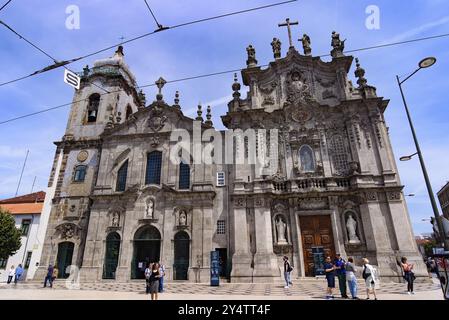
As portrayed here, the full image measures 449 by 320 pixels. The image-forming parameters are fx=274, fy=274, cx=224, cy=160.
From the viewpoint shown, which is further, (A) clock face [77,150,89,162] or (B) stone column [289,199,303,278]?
(A) clock face [77,150,89,162]

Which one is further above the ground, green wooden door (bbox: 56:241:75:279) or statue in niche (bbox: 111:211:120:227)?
statue in niche (bbox: 111:211:120:227)

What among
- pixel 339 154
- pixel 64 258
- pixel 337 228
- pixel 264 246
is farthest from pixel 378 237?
pixel 64 258

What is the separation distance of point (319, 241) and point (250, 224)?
484cm

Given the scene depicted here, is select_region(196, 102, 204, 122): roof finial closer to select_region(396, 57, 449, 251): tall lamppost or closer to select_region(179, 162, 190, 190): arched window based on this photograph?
select_region(179, 162, 190, 190): arched window

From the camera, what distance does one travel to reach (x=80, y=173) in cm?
2447

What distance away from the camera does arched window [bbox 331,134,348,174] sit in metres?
20.6

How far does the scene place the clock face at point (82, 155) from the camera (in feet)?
82.0

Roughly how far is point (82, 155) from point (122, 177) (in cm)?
486

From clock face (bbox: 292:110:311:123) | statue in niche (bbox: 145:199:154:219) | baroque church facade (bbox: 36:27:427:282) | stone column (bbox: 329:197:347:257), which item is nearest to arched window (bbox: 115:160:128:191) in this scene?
baroque church facade (bbox: 36:27:427:282)

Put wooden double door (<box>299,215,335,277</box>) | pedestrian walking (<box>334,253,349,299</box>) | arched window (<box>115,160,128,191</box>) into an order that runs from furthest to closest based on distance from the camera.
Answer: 1. arched window (<box>115,160,128,191</box>)
2. wooden double door (<box>299,215,335,277</box>)
3. pedestrian walking (<box>334,253,349,299</box>)

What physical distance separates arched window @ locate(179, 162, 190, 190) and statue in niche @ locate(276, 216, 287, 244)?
7.66m

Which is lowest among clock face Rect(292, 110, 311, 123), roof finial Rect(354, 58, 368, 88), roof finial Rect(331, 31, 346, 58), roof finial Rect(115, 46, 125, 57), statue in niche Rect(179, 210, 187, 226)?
statue in niche Rect(179, 210, 187, 226)

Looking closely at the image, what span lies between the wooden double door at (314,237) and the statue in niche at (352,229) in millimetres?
1123
